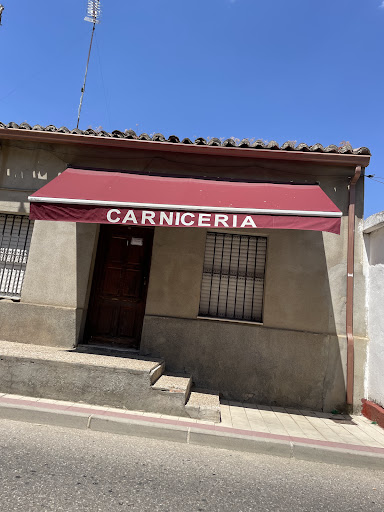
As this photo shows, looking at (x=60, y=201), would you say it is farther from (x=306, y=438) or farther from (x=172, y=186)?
(x=306, y=438)

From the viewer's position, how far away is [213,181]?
651 centimetres

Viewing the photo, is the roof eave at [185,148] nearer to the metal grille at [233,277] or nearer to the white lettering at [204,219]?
the metal grille at [233,277]

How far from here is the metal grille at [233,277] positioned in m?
6.65

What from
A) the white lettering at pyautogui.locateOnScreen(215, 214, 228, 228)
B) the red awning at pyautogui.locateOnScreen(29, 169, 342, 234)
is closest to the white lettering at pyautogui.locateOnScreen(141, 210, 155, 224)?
the red awning at pyautogui.locateOnScreen(29, 169, 342, 234)

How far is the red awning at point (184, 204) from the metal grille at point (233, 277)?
1218 millimetres

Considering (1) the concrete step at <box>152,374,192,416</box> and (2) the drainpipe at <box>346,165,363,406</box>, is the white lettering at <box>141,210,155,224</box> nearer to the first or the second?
(1) the concrete step at <box>152,374,192,416</box>

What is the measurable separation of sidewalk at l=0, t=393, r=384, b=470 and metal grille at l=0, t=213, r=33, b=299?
2678 millimetres

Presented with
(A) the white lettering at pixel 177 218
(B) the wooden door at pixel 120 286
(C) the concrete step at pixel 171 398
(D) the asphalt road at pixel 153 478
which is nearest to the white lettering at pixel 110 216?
(A) the white lettering at pixel 177 218

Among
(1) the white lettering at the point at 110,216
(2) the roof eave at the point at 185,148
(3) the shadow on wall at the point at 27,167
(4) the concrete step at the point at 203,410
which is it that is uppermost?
(2) the roof eave at the point at 185,148

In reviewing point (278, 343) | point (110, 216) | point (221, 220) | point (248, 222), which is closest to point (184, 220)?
point (221, 220)

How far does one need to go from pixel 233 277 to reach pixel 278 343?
1529mm

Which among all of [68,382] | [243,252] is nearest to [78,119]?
[243,252]

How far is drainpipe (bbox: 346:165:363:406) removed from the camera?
6016 mm

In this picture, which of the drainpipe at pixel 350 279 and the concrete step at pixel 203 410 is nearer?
the concrete step at pixel 203 410
